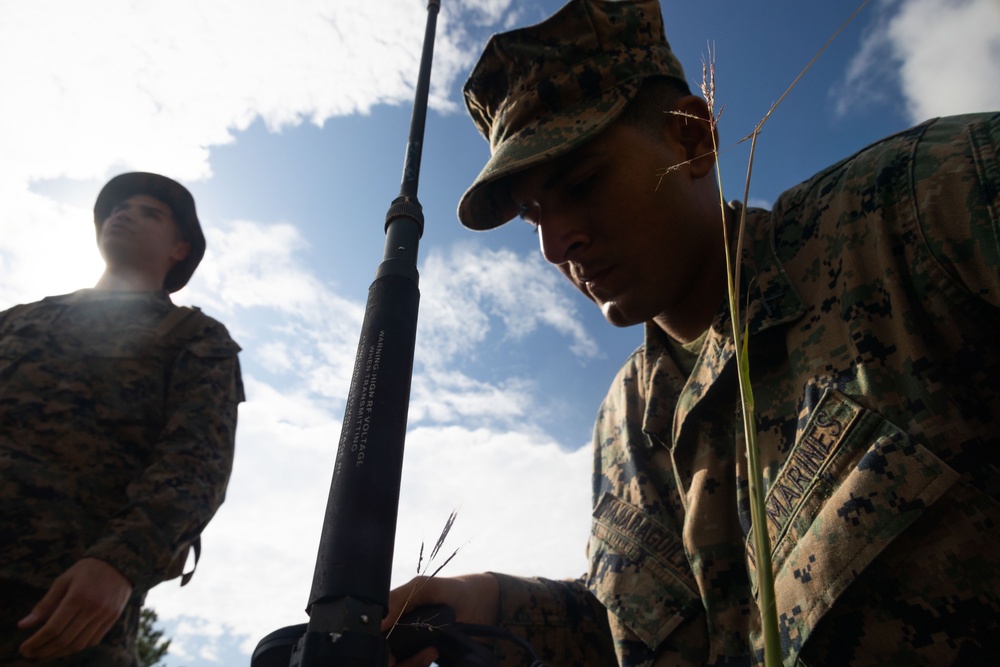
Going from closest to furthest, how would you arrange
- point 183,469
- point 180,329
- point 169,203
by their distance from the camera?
point 183,469
point 180,329
point 169,203

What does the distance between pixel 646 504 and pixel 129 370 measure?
2.39 m

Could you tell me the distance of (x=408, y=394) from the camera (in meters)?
1.22

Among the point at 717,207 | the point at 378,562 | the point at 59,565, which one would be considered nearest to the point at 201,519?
the point at 59,565

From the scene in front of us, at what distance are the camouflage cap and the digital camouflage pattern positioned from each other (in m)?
0.71

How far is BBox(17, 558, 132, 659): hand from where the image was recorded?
197cm

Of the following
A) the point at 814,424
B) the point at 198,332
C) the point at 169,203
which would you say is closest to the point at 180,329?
the point at 198,332

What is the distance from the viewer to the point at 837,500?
134 centimetres

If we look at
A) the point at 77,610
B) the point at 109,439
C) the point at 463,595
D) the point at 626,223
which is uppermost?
the point at 626,223

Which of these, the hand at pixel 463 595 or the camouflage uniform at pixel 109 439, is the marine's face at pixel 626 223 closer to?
Answer: the hand at pixel 463 595

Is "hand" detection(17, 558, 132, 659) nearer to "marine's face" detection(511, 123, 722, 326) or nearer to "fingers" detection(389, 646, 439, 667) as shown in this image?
"fingers" detection(389, 646, 439, 667)

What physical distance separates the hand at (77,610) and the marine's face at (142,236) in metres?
1.82

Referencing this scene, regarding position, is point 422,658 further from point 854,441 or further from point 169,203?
point 169,203

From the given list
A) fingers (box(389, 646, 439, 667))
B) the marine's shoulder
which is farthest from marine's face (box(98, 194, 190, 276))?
fingers (box(389, 646, 439, 667))

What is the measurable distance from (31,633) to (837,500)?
265 cm
